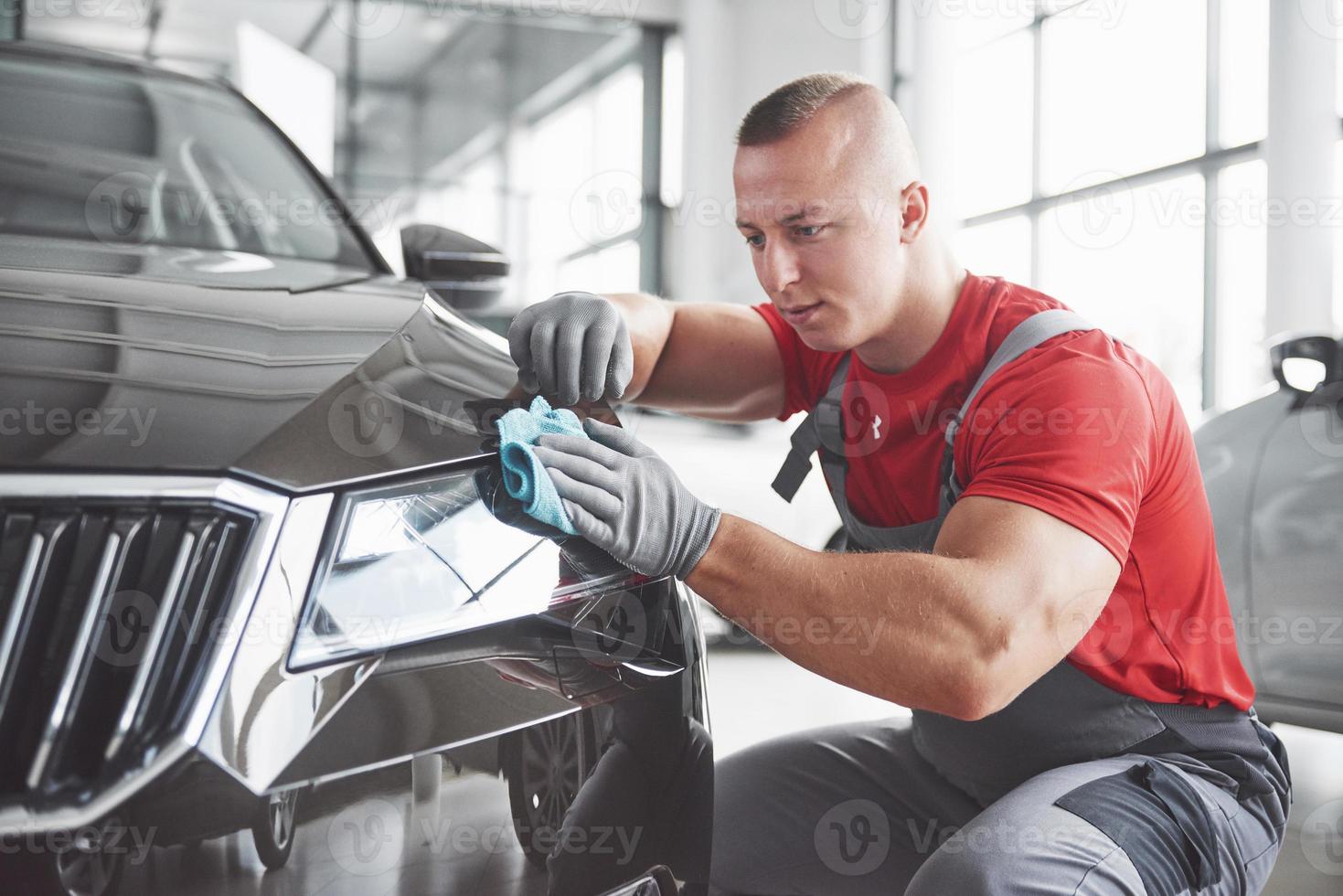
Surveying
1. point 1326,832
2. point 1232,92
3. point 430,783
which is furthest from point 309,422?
point 1232,92

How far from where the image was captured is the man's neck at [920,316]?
56.9 inches

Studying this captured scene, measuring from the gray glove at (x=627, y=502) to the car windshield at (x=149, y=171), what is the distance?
88cm

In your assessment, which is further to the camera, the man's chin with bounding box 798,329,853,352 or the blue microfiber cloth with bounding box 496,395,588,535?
the man's chin with bounding box 798,329,853,352

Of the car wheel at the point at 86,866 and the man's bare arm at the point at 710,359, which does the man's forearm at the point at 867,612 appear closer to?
the car wheel at the point at 86,866

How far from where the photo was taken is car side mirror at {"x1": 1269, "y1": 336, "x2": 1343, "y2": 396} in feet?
6.32

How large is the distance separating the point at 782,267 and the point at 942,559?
47 centimetres
